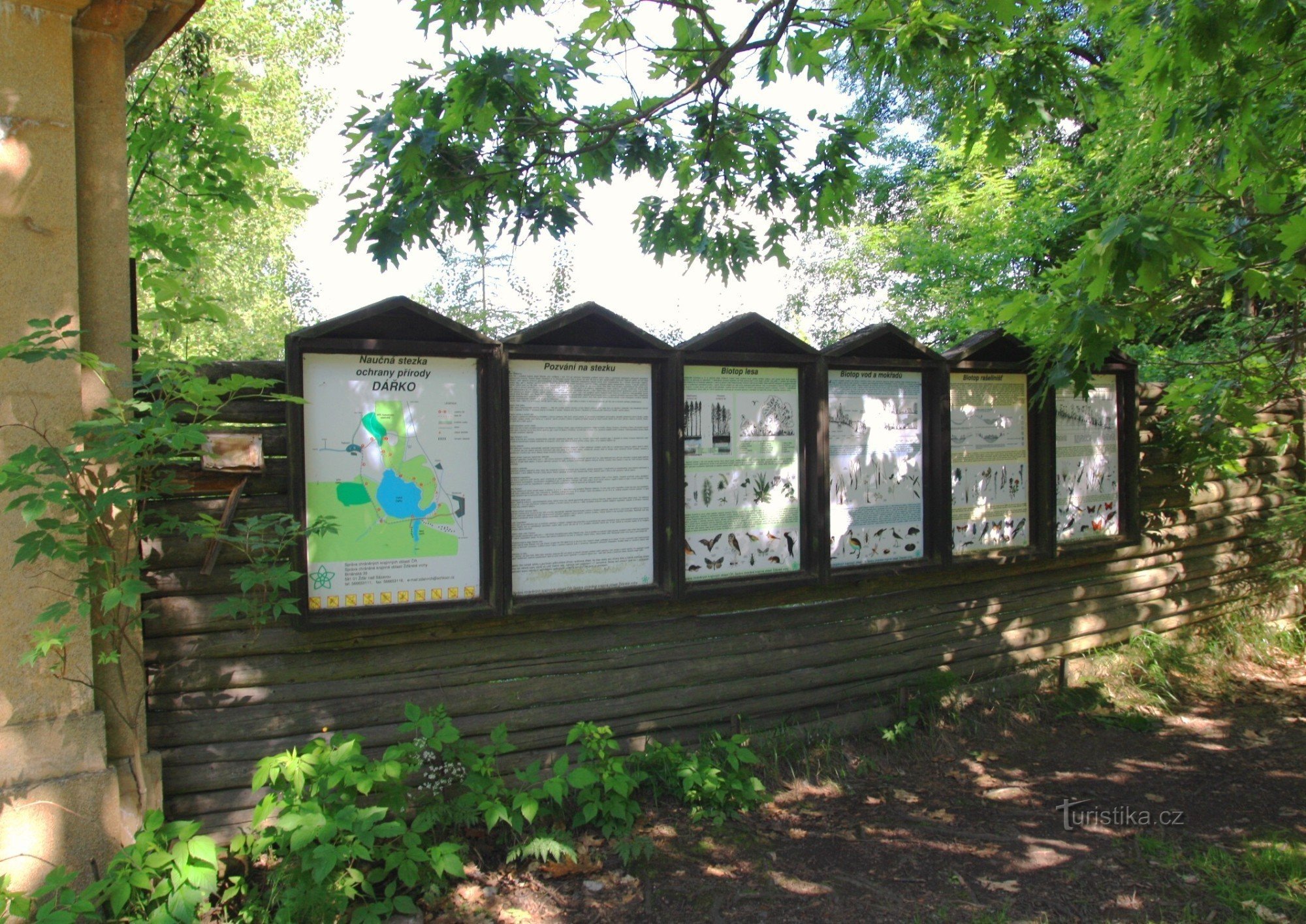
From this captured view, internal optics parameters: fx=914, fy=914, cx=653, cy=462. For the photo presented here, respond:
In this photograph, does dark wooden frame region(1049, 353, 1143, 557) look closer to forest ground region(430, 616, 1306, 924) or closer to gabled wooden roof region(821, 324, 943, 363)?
forest ground region(430, 616, 1306, 924)

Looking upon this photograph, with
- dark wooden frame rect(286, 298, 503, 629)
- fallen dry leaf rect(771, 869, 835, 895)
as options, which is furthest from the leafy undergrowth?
dark wooden frame rect(286, 298, 503, 629)

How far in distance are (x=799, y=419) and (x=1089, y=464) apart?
2.51 m

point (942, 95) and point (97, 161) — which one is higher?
point (942, 95)

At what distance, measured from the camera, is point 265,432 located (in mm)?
3674

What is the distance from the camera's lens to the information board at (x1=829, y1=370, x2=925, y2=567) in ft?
16.6

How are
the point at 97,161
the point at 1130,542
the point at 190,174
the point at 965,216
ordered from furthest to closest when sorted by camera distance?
the point at 965,216 < the point at 1130,542 < the point at 190,174 < the point at 97,161

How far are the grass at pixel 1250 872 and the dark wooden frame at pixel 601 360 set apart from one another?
247 cm

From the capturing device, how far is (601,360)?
14.1 ft

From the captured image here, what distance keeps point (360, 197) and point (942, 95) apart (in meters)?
3.51

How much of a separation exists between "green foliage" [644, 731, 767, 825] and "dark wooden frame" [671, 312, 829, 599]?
0.76m

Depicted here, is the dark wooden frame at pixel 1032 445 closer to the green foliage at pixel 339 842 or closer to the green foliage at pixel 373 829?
the green foliage at pixel 373 829

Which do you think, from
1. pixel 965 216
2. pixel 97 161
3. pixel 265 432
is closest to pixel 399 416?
pixel 265 432

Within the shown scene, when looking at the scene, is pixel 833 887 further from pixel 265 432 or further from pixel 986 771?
pixel 265 432

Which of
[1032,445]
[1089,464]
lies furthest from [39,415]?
[1089,464]
